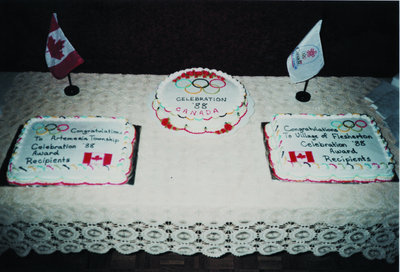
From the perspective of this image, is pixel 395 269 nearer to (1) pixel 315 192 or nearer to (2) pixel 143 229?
(1) pixel 315 192

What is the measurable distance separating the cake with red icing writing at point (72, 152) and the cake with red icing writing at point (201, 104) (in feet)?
0.77

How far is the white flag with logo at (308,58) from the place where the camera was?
174 centimetres

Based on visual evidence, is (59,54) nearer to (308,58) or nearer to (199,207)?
(199,207)

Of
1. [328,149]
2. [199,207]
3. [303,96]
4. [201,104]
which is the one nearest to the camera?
[199,207]

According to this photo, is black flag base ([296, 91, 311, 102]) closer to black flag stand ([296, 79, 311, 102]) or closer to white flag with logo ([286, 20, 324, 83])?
black flag stand ([296, 79, 311, 102])

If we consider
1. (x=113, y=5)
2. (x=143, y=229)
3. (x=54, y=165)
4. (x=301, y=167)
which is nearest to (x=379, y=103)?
(x=301, y=167)

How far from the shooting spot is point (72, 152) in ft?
5.24

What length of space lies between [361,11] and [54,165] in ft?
6.44

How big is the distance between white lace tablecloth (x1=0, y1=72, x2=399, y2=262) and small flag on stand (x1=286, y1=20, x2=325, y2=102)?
30cm

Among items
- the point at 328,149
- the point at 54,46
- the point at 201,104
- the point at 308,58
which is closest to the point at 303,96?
the point at 308,58

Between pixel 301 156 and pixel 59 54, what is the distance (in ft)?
4.62

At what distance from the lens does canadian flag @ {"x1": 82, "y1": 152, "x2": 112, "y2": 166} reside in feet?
5.13

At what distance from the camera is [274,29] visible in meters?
2.11

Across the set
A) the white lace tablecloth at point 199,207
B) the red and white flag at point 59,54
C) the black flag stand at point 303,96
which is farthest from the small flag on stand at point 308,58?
the red and white flag at point 59,54
